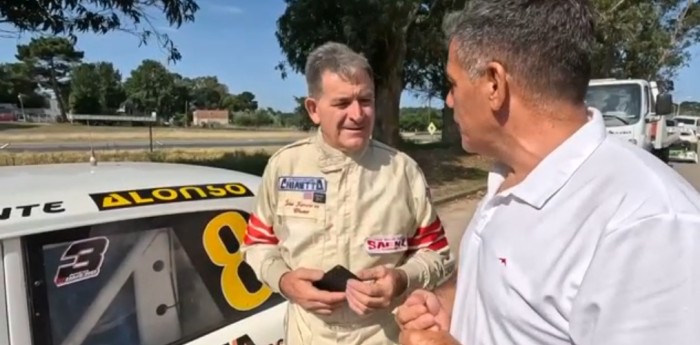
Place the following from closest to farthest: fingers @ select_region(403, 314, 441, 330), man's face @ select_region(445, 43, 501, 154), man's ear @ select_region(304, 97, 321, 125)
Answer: man's face @ select_region(445, 43, 501, 154), fingers @ select_region(403, 314, 441, 330), man's ear @ select_region(304, 97, 321, 125)

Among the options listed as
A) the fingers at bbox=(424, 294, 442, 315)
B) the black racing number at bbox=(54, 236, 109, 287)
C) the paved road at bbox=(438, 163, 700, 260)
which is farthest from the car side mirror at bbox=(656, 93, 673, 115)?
the black racing number at bbox=(54, 236, 109, 287)

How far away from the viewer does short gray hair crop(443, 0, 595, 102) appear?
127 cm

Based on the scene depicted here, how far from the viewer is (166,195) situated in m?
2.30

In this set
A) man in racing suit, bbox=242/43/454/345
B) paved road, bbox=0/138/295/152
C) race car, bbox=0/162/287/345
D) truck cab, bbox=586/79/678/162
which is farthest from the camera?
paved road, bbox=0/138/295/152

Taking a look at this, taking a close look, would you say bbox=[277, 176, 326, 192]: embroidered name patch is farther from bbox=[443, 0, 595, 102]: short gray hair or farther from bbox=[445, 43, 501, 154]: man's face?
bbox=[443, 0, 595, 102]: short gray hair

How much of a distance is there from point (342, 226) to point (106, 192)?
2.60ft

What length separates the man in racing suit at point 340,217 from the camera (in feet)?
7.31

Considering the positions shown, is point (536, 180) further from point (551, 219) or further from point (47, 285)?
point (47, 285)

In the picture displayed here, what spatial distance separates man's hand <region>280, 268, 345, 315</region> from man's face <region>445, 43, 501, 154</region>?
82cm

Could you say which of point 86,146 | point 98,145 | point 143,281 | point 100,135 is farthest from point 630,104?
point 100,135

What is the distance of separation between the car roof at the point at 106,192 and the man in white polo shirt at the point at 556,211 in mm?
1071

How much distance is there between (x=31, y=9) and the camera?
9.30 metres

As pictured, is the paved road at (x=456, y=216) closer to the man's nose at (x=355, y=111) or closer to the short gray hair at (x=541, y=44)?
the man's nose at (x=355, y=111)

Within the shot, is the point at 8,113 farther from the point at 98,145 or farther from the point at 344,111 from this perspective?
the point at 344,111
